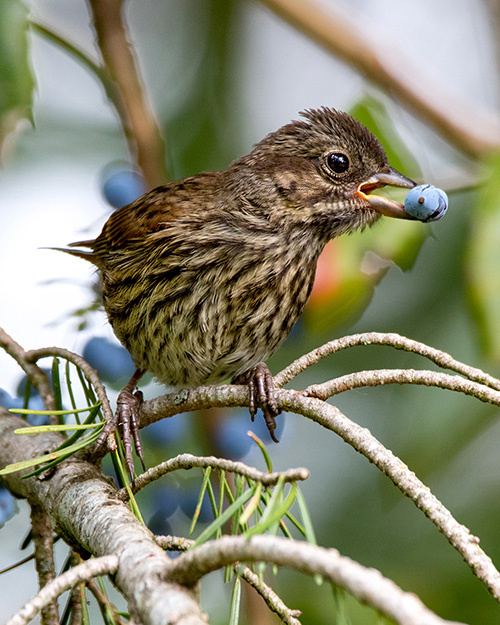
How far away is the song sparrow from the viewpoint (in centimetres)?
272

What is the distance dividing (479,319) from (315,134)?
0.88m

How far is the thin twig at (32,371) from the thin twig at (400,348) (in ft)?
2.31

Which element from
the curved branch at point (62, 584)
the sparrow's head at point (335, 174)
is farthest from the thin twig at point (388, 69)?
the curved branch at point (62, 584)

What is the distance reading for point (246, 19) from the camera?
537 centimetres

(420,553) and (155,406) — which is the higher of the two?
(420,553)

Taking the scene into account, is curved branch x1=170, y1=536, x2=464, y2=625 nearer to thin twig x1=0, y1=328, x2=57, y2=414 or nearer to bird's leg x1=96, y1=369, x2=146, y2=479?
bird's leg x1=96, y1=369, x2=146, y2=479

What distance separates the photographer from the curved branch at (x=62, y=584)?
3.44 feet

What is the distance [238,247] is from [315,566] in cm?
189

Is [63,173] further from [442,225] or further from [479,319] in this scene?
[479,319]

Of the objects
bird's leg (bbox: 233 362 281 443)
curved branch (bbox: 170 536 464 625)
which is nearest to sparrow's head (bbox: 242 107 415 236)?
bird's leg (bbox: 233 362 281 443)

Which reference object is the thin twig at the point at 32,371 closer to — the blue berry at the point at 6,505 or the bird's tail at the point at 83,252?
the blue berry at the point at 6,505

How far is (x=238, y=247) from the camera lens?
275cm

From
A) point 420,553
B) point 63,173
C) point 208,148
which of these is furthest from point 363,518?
point 63,173

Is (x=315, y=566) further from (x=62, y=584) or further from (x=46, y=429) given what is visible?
(x=46, y=429)
